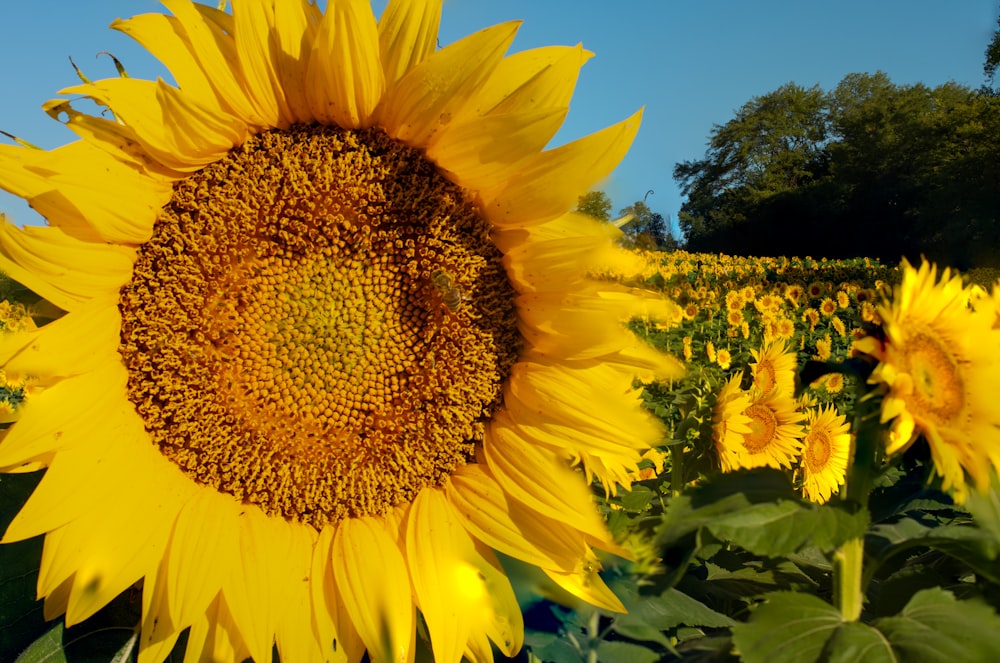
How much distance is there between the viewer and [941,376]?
1.03 meters

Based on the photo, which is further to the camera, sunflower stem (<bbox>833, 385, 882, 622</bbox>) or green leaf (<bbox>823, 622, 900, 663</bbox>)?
sunflower stem (<bbox>833, 385, 882, 622</bbox>)

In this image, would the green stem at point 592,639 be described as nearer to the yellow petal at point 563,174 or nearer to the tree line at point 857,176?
the yellow petal at point 563,174

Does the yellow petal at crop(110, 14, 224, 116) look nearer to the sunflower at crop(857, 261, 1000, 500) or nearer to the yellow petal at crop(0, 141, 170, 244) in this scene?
the yellow petal at crop(0, 141, 170, 244)

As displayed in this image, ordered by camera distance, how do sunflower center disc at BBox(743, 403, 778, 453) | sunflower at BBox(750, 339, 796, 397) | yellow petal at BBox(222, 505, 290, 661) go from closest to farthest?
yellow petal at BBox(222, 505, 290, 661) → sunflower center disc at BBox(743, 403, 778, 453) → sunflower at BBox(750, 339, 796, 397)

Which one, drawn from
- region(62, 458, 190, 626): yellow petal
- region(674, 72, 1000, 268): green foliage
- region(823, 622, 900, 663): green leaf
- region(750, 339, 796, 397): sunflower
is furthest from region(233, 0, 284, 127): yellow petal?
region(674, 72, 1000, 268): green foliage

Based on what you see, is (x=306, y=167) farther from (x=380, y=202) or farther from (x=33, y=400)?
(x=33, y=400)

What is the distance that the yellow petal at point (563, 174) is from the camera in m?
1.40

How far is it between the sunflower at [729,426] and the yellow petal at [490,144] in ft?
4.51

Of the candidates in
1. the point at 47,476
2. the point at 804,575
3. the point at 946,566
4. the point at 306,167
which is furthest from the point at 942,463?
the point at 47,476

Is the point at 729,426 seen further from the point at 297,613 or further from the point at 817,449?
the point at 297,613

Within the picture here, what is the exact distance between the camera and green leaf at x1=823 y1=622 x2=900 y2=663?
95 cm

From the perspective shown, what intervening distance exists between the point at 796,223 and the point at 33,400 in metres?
49.9

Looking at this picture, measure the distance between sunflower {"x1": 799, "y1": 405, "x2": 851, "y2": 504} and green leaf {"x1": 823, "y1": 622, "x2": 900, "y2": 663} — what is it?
2.01 meters

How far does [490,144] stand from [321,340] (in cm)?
48
